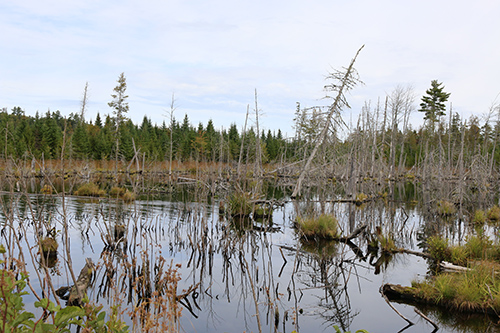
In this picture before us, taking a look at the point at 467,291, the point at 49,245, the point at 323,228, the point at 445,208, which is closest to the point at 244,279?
the point at 323,228

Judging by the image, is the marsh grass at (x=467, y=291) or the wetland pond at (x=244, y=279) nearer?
the wetland pond at (x=244, y=279)

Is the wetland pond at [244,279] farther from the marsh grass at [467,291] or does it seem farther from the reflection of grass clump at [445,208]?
the reflection of grass clump at [445,208]

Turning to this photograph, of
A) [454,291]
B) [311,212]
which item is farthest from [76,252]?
[454,291]

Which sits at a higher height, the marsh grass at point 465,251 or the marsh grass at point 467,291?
the marsh grass at point 465,251

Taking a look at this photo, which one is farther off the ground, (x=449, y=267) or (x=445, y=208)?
(x=445, y=208)

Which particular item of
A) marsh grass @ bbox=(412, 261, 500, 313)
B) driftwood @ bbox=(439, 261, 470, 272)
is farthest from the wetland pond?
driftwood @ bbox=(439, 261, 470, 272)

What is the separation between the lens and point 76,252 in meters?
9.84

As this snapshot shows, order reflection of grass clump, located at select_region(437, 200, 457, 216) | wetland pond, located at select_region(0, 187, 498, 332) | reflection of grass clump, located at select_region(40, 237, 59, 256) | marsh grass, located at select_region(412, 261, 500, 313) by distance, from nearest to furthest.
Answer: wetland pond, located at select_region(0, 187, 498, 332) < marsh grass, located at select_region(412, 261, 500, 313) < reflection of grass clump, located at select_region(40, 237, 59, 256) < reflection of grass clump, located at select_region(437, 200, 457, 216)

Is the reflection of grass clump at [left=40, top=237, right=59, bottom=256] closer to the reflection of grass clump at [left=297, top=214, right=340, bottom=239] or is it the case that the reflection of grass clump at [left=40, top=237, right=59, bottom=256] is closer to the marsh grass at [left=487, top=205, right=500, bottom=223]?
the reflection of grass clump at [left=297, top=214, right=340, bottom=239]

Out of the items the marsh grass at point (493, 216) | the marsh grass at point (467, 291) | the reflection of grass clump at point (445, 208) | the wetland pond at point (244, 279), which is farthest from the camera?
the reflection of grass clump at point (445, 208)

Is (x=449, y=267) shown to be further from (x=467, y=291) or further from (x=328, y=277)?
(x=328, y=277)

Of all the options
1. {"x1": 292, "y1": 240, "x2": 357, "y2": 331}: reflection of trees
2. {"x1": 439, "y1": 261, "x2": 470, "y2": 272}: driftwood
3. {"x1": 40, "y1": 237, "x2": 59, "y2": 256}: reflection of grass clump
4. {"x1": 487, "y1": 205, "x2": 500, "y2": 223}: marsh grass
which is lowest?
{"x1": 292, "y1": 240, "x2": 357, "y2": 331}: reflection of trees

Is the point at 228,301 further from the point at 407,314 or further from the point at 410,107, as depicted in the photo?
the point at 410,107

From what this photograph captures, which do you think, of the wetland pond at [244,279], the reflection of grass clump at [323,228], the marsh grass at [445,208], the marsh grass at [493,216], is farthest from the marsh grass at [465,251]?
the marsh grass at [493,216]
